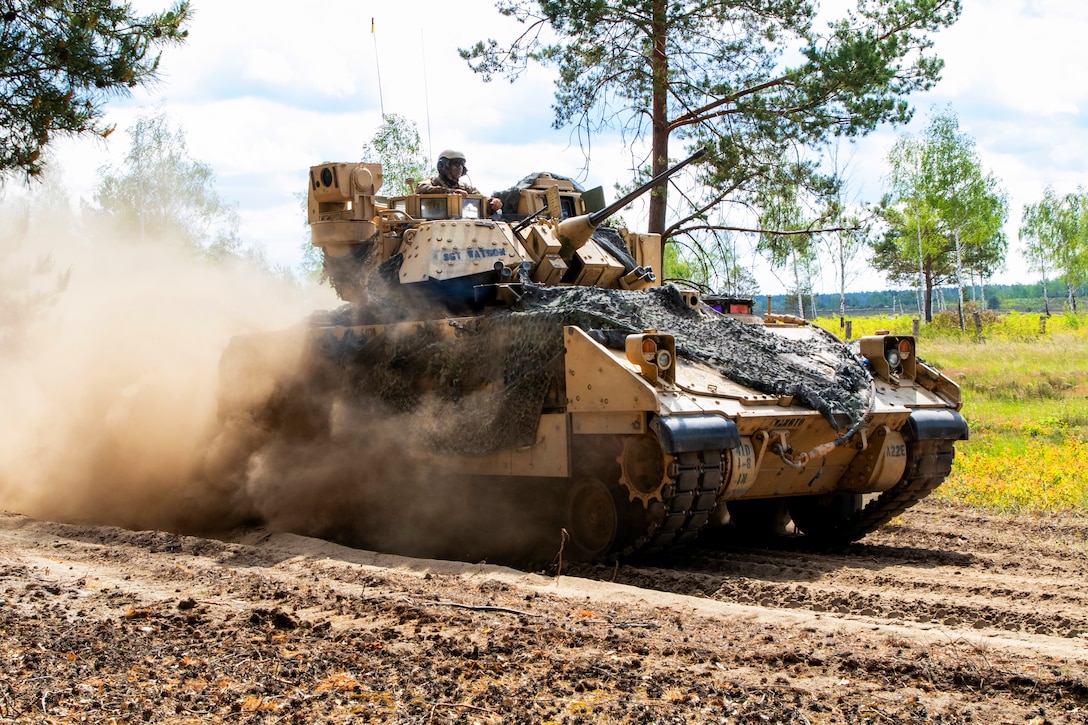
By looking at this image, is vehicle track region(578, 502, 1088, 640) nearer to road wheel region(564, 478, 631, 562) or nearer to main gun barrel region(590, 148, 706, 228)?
road wheel region(564, 478, 631, 562)

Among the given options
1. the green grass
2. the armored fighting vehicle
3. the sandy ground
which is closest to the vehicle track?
the sandy ground

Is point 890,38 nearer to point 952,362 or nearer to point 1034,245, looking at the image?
point 952,362

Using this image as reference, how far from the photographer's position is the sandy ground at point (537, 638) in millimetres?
4652

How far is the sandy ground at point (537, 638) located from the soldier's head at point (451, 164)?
475 centimetres

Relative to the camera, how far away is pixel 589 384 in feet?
28.5

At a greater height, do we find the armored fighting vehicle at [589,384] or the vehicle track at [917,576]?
the armored fighting vehicle at [589,384]

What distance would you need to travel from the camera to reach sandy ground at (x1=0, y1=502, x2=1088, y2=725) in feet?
15.3

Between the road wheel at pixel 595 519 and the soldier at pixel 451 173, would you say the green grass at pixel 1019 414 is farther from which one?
the soldier at pixel 451 173

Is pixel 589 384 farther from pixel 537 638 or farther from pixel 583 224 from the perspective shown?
pixel 537 638

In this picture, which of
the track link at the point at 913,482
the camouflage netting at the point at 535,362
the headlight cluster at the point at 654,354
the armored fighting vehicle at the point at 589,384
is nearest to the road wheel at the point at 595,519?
the armored fighting vehicle at the point at 589,384

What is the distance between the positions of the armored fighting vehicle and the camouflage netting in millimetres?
19

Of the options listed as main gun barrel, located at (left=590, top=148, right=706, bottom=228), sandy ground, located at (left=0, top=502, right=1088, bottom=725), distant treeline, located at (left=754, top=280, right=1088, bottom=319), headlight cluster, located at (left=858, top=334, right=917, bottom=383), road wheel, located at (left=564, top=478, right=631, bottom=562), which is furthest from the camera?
distant treeline, located at (left=754, top=280, right=1088, bottom=319)

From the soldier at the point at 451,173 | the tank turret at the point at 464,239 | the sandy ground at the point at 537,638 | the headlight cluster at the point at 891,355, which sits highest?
the soldier at the point at 451,173

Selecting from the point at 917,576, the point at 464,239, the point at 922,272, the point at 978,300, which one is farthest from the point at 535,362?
the point at 978,300
